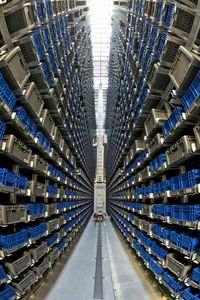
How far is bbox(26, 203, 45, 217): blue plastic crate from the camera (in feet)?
12.6

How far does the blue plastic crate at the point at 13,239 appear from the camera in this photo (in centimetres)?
294

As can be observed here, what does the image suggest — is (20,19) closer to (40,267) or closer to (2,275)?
(2,275)

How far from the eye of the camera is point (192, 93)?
2775 millimetres

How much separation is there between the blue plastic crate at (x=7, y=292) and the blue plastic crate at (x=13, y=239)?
0.45m

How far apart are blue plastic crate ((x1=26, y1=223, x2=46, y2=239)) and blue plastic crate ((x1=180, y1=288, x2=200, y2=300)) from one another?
→ 214 centimetres

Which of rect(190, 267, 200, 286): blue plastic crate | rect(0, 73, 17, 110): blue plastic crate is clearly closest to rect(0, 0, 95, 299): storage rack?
rect(0, 73, 17, 110): blue plastic crate

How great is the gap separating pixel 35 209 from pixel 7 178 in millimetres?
1259

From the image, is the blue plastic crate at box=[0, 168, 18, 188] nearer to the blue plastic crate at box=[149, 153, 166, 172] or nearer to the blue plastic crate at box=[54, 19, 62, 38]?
the blue plastic crate at box=[149, 153, 166, 172]

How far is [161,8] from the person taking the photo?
3.22 meters

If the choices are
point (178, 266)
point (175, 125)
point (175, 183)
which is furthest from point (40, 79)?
point (178, 266)

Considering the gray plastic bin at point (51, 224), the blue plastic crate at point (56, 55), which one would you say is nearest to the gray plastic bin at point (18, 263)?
the gray plastic bin at point (51, 224)

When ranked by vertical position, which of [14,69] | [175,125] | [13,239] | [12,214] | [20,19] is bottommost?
[13,239]

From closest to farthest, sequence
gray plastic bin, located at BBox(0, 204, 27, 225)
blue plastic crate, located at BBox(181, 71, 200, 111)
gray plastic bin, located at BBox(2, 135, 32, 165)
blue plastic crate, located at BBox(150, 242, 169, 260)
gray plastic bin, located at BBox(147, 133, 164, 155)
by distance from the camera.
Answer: blue plastic crate, located at BBox(181, 71, 200, 111)
gray plastic bin, located at BBox(0, 204, 27, 225)
gray plastic bin, located at BBox(2, 135, 32, 165)
blue plastic crate, located at BBox(150, 242, 169, 260)
gray plastic bin, located at BBox(147, 133, 164, 155)

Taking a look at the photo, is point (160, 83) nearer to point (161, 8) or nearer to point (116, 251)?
point (161, 8)
